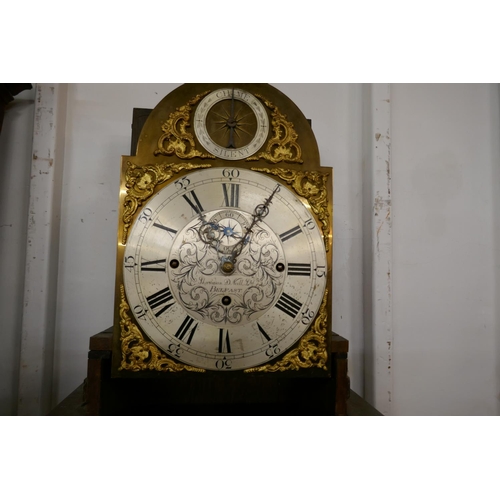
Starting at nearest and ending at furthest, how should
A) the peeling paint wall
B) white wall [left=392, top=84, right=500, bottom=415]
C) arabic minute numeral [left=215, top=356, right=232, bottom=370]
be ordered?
1. arabic minute numeral [left=215, top=356, right=232, bottom=370]
2. the peeling paint wall
3. white wall [left=392, top=84, right=500, bottom=415]

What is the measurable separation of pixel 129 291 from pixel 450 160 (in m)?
1.59

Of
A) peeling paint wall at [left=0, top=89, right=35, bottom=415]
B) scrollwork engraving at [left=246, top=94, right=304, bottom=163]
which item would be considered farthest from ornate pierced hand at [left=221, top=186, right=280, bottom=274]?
peeling paint wall at [left=0, top=89, right=35, bottom=415]

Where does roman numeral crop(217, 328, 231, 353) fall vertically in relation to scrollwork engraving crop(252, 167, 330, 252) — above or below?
below

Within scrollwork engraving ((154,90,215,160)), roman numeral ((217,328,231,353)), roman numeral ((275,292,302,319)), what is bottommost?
roman numeral ((217,328,231,353))

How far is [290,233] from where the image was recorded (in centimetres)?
111

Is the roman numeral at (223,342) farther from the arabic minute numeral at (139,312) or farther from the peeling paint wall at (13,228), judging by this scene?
the peeling paint wall at (13,228)

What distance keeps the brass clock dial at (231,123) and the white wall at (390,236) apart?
661 mm

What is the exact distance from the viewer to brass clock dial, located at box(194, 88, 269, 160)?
1.13 m

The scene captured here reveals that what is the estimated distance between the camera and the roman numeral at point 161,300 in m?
1.05

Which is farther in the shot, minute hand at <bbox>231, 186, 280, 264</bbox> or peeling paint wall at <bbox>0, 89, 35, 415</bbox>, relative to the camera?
peeling paint wall at <bbox>0, 89, 35, 415</bbox>

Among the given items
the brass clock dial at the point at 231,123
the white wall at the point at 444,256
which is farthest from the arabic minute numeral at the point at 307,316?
the white wall at the point at 444,256

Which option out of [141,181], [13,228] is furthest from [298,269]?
[13,228]

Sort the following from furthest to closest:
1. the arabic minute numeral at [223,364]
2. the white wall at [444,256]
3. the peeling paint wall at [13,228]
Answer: the white wall at [444,256] → the peeling paint wall at [13,228] → the arabic minute numeral at [223,364]

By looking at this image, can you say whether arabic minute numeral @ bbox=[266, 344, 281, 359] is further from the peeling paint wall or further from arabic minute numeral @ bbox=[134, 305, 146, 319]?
the peeling paint wall
